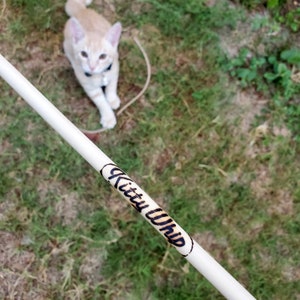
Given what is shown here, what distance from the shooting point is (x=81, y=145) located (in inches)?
65.3

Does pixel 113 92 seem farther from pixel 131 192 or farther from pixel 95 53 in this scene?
pixel 131 192

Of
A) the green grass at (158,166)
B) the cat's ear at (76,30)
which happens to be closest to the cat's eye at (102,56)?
the cat's ear at (76,30)

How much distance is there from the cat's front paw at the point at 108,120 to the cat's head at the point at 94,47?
0.95 ft

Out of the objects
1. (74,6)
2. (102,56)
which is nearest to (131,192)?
(102,56)

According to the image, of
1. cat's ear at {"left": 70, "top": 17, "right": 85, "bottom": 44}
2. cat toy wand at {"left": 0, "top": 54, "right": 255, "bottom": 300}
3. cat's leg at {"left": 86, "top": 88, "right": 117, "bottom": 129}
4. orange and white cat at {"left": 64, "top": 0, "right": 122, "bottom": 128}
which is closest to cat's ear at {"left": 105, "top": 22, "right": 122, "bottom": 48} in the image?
orange and white cat at {"left": 64, "top": 0, "right": 122, "bottom": 128}

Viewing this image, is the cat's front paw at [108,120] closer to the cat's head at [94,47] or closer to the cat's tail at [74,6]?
the cat's head at [94,47]

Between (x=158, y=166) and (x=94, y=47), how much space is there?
0.65 m

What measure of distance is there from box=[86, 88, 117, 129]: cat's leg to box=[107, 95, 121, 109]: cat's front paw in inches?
0.8

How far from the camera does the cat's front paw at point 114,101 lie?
2279 millimetres

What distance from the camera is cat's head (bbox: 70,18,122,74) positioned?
1.99 m

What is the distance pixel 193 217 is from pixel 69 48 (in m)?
0.96

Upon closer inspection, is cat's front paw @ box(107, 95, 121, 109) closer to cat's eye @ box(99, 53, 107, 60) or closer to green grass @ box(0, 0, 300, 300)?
green grass @ box(0, 0, 300, 300)

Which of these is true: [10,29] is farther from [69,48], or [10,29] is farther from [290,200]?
[290,200]

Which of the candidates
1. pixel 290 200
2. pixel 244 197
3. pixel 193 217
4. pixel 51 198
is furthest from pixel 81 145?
pixel 290 200
